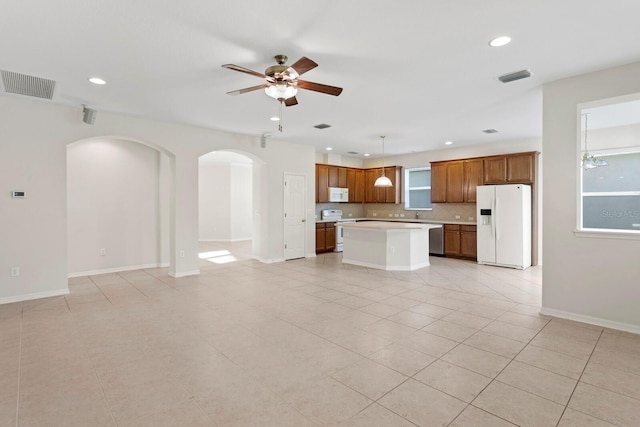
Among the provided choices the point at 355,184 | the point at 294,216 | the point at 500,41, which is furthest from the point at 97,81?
the point at 355,184

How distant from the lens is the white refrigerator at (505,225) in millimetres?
6523

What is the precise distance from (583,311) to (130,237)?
23.9 feet

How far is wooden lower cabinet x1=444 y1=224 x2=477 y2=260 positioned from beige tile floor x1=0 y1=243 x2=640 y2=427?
9.23 ft

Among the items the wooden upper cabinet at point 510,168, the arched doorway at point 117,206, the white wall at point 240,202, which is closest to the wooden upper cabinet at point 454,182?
the wooden upper cabinet at point 510,168

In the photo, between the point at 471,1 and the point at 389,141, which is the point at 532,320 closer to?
the point at 471,1

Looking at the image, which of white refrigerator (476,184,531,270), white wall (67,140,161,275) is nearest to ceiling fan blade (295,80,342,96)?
white wall (67,140,161,275)

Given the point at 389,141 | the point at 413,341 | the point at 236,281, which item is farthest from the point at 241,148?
→ the point at 413,341

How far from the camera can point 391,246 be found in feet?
21.1

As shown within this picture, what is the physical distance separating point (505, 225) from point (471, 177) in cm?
151

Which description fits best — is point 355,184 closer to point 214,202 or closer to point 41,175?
point 214,202

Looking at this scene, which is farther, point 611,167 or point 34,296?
point 611,167

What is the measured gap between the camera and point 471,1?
2.31 metres

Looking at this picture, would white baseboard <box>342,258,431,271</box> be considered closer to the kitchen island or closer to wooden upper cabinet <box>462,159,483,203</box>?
the kitchen island

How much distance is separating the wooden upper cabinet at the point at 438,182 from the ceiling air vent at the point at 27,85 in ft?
25.2
